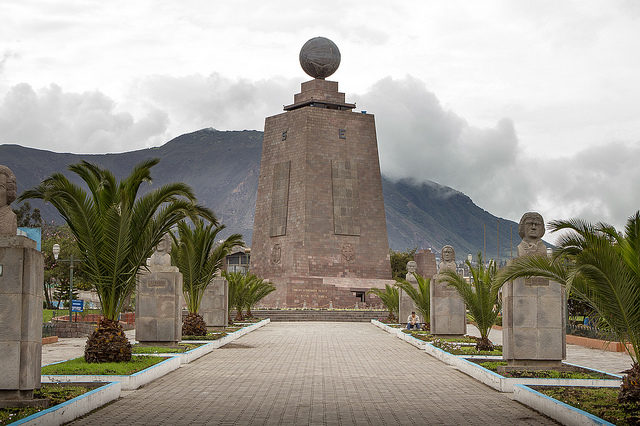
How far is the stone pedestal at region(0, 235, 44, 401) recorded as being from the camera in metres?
9.06

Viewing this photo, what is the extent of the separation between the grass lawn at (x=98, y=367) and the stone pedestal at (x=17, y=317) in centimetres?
300

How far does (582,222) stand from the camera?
30.8ft

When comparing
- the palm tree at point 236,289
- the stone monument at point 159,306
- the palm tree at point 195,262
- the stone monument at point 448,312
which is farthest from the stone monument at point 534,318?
the palm tree at point 236,289

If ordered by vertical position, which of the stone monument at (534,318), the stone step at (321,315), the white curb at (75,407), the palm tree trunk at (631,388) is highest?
the stone monument at (534,318)

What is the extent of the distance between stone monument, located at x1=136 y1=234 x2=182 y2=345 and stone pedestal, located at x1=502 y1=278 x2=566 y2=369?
24.0ft

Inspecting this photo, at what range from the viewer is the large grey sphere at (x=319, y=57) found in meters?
51.6

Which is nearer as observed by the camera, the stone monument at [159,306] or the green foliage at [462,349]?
the green foliage at [462,349]

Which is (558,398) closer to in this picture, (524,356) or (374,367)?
(524,356)

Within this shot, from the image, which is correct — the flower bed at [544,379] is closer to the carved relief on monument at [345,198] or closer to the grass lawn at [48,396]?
the grass lawn at [48,396]

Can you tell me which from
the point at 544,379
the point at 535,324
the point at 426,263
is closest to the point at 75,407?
the point at 544,379

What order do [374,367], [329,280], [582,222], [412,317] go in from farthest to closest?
1. [329,280]
2. [412,317]
3. [374,367]
4. [582,222]

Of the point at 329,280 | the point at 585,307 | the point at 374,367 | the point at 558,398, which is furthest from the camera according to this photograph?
the point at 329,280

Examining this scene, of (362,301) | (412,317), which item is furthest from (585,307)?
(362,301)

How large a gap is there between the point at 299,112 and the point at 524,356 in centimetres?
3919
